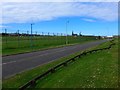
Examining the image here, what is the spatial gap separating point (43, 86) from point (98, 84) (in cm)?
219

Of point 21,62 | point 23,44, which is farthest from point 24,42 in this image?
point 21,62

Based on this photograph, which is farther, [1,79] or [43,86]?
[1,79]

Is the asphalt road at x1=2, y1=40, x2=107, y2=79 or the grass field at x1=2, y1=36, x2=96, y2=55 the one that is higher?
the grass field at x1=2, y1=36, x2=96, y2=55

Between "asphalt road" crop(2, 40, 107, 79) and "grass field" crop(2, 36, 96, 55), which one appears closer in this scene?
"asphalt road" crop(2, 40, 107, 79)

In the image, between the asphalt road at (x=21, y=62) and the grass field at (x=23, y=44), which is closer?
the asphalt road at (x=21, y=62)

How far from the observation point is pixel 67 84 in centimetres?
1205

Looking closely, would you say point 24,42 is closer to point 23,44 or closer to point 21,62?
point 23,44

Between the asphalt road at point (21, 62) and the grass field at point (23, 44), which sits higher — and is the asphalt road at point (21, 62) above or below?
below

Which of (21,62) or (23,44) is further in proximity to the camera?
(23,44)

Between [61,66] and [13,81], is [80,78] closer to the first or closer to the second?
[13,81]

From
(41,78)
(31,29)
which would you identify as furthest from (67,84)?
(31,29)

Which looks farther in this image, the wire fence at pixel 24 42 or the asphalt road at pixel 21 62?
the wire fence at pixel 24 42

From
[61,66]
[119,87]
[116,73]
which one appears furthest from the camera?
[61,66]

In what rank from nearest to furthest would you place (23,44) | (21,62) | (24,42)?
1. (21,62)
2. (23,44)
3. (24,42)
